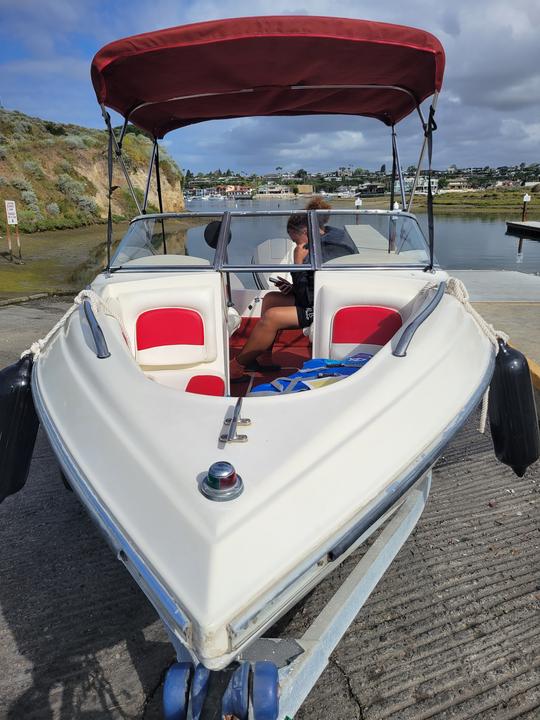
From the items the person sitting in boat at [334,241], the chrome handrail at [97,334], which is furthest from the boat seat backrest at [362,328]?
the chrome handrail at [97,334]

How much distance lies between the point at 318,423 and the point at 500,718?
1100 mm

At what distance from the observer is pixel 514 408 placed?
8.27ft

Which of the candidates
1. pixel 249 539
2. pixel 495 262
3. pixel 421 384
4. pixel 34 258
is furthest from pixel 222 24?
pixel 495 262

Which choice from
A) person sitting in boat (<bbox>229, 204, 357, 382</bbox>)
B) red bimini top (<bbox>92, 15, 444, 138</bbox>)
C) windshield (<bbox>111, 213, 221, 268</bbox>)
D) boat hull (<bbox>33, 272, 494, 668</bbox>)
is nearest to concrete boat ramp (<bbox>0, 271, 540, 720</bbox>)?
boat hull (<bbox>33, 272, 494, 668</bbox>)

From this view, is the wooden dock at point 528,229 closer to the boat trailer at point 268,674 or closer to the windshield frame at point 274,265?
the windshield frame at point 274,265

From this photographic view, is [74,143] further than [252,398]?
Yes

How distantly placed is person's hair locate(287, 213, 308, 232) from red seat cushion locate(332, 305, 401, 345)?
2.96ft

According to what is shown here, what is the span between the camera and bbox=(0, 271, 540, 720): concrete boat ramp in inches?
69.0

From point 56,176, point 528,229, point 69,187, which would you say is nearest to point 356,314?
point 528,229

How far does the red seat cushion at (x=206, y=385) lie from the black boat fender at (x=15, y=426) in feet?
2.68

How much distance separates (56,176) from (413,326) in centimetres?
2964

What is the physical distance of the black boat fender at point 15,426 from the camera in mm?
2225

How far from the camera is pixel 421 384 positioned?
1.92m

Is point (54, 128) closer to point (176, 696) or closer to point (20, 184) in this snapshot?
point (20, 184)
